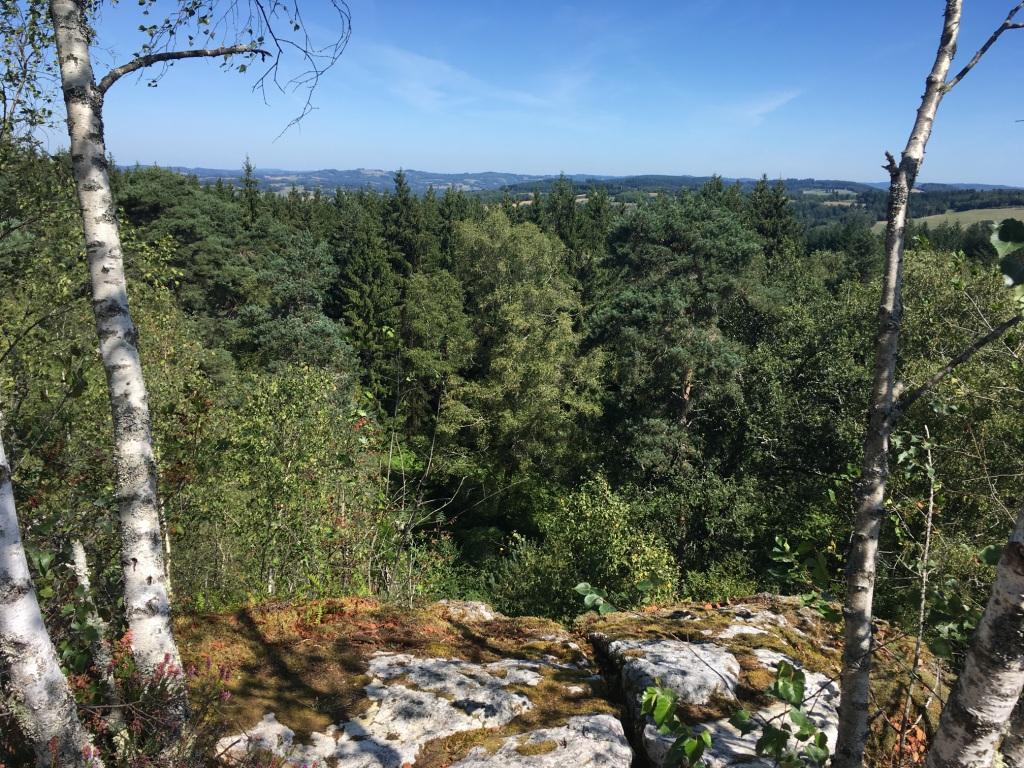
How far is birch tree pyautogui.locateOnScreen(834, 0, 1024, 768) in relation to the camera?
2.47 meters

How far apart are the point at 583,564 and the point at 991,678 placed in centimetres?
1164

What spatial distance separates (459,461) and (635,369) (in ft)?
23.7

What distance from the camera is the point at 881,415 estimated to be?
256cm

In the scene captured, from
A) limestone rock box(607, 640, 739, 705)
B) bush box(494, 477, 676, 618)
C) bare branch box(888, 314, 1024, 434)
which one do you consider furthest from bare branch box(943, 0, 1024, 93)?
bush box(494, 477, 676, 618)

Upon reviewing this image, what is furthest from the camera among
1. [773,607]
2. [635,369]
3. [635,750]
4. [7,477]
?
[635,369]

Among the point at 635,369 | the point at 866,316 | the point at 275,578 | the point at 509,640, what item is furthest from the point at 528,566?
the point at 866,316

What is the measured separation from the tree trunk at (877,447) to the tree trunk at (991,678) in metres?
0.66

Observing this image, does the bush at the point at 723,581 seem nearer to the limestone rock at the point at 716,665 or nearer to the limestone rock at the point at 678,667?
the limestone rock at the point at 716,665

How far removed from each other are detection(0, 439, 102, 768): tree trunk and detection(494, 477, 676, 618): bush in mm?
9212

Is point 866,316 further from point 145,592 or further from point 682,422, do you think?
point 145,592

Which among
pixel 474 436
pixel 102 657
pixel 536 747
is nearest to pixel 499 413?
pixel 474 436

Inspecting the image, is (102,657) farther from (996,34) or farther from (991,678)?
(996,34)

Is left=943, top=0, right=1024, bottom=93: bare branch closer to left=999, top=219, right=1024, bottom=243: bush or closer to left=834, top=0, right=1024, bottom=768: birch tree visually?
left=834, top=0, right=1024, bottom=768: birch tree

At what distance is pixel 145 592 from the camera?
136 inches
